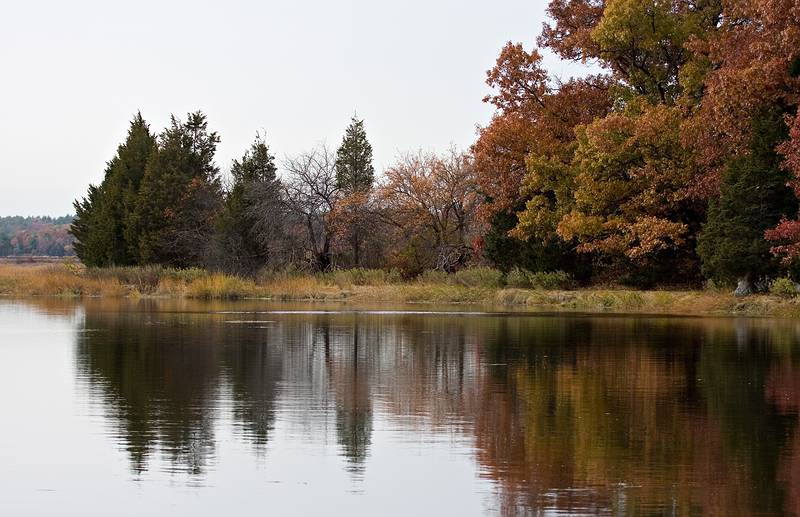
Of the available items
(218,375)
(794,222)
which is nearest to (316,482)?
(218,375)

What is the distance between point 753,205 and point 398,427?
29.5 meters

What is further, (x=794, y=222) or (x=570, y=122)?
(x=570, y=122)

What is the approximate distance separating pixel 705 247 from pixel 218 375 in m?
27.4

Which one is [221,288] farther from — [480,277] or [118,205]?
[118,205]

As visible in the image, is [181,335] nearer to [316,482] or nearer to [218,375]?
[218,375]

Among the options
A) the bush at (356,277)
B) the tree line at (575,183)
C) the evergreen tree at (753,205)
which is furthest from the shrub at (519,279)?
the evergreen tree at (753,205)

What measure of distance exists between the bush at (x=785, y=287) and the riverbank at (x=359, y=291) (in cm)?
25

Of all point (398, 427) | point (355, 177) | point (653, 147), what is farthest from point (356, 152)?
point (398, 427)

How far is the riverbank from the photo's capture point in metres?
44.5

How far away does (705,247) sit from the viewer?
143 feet

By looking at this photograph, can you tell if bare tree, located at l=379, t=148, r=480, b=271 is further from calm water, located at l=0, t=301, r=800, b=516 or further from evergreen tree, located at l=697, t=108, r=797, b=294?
calm water, located at l=0, t=301, r=800, b=516

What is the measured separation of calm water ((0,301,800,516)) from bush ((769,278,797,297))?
13.5 meters

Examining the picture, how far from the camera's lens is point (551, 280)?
5344cm

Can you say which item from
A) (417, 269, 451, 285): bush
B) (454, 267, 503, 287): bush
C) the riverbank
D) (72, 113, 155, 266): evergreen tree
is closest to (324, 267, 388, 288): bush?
the riverbank
